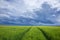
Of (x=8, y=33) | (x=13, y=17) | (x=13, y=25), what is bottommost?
(x=8, y=33)

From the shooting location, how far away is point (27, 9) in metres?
2.51

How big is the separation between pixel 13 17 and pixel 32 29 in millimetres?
435

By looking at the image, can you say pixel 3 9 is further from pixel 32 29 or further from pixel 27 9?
pixel 32 29

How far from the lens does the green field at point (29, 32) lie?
2393mm

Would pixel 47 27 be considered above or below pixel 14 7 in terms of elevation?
below

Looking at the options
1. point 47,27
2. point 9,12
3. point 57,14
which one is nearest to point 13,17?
point 9,12

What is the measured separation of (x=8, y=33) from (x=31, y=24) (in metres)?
0.47

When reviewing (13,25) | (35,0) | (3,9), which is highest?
(35,0)

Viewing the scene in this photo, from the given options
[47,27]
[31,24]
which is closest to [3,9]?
[31,24]

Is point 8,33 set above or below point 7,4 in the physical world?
below

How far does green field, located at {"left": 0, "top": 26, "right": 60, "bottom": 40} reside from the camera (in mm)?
2393

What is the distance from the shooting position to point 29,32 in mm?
2434

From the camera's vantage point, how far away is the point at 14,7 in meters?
2.51

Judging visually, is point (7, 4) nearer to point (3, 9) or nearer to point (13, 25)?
point (3, 9)
